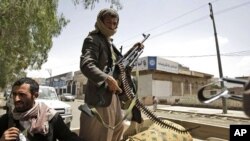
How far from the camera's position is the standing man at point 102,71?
114 inches

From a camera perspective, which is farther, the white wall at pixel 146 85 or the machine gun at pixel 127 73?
the white wall at pixel 146 85

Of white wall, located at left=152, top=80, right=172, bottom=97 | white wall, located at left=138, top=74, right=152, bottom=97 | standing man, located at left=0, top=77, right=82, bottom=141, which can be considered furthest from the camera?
white wall, located at left=152, top=80, right=172, bottom=97

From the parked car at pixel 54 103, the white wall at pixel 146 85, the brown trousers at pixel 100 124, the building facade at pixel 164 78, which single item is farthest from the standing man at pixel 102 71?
the white wall at pixel 146 85

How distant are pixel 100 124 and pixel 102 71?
50 centimetres

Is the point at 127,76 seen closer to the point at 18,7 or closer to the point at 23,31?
the point at 18,7

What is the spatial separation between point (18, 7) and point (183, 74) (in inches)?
1771

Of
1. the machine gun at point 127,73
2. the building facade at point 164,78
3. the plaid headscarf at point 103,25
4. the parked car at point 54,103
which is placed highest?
the building facade at point 164,78

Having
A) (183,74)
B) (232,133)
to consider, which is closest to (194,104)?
(183,74)

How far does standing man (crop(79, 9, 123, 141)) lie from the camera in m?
2.89

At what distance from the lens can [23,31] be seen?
33.1 ft

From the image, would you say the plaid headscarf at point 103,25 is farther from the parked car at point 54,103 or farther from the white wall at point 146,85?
the white wall at point 146,85

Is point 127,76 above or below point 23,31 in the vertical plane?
below

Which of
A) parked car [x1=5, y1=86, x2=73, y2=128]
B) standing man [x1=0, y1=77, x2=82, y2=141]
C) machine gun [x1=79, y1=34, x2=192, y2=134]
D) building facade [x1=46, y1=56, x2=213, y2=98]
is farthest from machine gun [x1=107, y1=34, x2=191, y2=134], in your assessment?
building facade [x1=46, y1=56, x2=213, y2=98]

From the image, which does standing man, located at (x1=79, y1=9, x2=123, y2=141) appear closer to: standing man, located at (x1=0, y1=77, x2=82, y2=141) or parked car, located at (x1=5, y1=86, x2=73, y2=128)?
standing man, located at (x1=0, y1=77, x2=82, y2=141)
